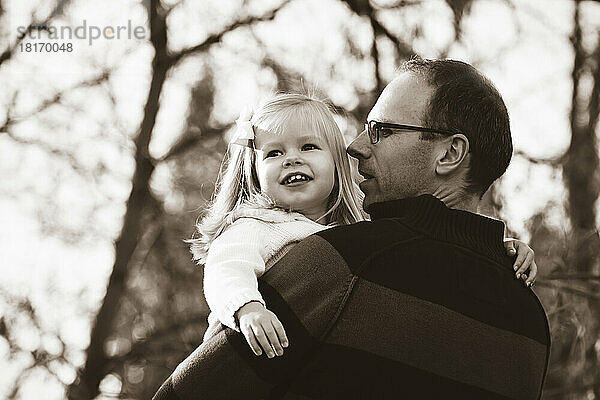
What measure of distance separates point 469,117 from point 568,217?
640cm

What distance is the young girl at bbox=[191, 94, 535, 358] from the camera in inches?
108

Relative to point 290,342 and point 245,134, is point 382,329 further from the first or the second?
point 245,134

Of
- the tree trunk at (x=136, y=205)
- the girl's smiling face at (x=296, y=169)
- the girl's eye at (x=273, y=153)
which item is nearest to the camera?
the girl's smiling face at (x=296, y=169)

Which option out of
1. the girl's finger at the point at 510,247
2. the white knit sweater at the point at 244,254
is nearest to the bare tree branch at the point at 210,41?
the white knit sweater at the point at 244,254

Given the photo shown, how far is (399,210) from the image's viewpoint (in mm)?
2592

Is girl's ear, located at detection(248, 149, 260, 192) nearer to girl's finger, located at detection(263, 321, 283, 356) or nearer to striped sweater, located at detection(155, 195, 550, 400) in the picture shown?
striped sweater, located at detection(155, 195, 550, 400)

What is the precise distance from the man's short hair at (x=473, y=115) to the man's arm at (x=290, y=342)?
0.47m

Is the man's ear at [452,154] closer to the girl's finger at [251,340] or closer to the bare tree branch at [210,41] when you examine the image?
the girl's finger at [251,340]

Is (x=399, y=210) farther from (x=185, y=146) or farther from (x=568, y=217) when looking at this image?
(x=185, y=146)

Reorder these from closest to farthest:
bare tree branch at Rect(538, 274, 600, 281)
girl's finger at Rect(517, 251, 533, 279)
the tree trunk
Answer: girl's finger at Rect(517, 251, 533, 279) → bare tree branch at Rect(538, 274, 600, 281) → the tree trunk

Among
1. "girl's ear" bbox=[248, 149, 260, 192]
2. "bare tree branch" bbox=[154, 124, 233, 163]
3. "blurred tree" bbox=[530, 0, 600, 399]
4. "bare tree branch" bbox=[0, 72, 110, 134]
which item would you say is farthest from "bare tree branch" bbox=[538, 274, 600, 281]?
"girl's ear" bbox=[248, 149, 260, 192]

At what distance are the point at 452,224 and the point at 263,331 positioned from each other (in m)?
0.49

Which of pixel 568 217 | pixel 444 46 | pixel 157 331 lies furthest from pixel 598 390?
pixel 157 331

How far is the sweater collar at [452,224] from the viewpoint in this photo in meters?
2.45
